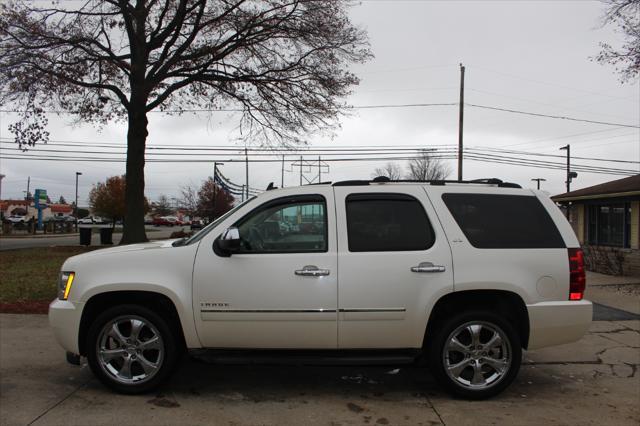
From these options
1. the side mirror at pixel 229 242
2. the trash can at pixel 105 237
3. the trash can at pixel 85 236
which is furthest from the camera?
the trash can at pixel 105 237

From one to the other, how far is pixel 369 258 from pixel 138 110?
1579 cm

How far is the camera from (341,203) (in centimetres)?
430

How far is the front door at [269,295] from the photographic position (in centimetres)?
405

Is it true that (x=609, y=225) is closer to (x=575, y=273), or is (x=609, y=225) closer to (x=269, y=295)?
(x=575, y=273)

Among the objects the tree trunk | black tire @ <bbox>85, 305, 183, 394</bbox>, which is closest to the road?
the tree trunk

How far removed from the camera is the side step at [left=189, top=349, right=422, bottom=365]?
4.07 meters

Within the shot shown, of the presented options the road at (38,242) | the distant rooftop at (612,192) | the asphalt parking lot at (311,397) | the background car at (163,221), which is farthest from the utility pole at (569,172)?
the background car at (163,221)

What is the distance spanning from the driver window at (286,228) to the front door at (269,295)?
0.01 meters

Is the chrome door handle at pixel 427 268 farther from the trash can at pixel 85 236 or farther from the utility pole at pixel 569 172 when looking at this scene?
the utility pole at pixel 569 172

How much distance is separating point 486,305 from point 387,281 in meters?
0.97

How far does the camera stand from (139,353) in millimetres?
4207

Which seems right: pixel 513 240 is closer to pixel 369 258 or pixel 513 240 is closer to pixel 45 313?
pixel 369 258

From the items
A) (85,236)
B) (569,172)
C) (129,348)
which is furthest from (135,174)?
(569,172)

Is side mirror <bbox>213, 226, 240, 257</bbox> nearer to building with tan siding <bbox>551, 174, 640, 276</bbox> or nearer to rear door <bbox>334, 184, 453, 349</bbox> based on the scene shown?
rear door <bbox>334, 184, 453, 349</bbox>
